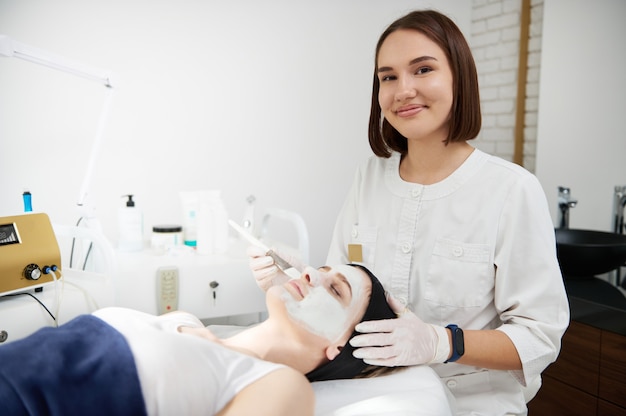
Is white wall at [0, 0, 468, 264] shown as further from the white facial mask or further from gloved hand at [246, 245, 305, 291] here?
the white facial mask

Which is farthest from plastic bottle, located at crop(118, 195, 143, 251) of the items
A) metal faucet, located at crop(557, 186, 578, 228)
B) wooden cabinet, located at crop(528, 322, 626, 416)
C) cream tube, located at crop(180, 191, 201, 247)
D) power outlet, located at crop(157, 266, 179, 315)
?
metal faucet, located at crop(557, 186, 578, 228)

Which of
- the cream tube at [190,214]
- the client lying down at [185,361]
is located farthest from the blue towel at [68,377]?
the cream tube at [190,214]

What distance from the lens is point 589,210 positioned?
2258mm

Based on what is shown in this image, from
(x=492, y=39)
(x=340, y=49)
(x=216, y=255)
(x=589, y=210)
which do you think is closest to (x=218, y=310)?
(x=216, y=255)

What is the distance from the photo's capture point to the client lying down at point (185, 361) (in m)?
0.68

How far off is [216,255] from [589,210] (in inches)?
69.1

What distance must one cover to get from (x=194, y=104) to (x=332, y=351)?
145 centimetres

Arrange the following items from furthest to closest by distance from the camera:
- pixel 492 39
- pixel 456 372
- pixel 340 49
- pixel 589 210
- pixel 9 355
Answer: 1. pixel 492 39
2. pixel 340 49
3. pixel 589 210
4. pixel 456 372
5. pixel 9 355

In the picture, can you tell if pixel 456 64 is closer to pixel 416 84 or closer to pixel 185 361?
pixel 416 84

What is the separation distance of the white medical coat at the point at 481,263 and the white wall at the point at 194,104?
1.05m

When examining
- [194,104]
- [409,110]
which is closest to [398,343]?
[409,110]

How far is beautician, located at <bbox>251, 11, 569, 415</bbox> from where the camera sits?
1.02 meters

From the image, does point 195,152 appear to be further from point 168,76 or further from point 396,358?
point 396,358

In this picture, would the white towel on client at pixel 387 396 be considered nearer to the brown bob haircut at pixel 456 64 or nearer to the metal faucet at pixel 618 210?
the brown bob haircut at pixel 456 64
